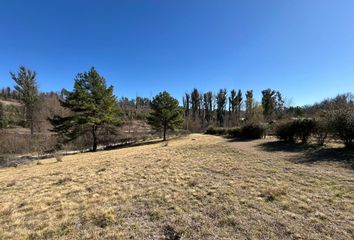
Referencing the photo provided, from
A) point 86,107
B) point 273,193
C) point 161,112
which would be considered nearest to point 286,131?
point 273,193

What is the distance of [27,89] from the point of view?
108ft

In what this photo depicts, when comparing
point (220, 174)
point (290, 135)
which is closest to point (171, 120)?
point (290, 135)

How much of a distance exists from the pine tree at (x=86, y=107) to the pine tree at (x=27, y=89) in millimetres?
17519

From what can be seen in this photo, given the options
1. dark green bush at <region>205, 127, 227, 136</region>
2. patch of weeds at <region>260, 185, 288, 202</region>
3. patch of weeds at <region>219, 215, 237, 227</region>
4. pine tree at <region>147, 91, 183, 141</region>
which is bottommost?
patch of weeds at <region>219, 215, 237, 227</region>

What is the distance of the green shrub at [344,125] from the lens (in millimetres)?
9219

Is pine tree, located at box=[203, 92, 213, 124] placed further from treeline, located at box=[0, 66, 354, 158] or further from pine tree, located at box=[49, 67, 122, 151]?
pine tree, located at box=[49, 67, 122, 151]

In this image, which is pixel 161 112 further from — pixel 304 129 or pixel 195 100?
pixel 195 100

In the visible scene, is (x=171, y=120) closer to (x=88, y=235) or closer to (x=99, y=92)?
(x=99, y=92)

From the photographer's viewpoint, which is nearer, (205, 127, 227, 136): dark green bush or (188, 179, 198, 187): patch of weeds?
(188, 179, 198, 187): patch of weeds

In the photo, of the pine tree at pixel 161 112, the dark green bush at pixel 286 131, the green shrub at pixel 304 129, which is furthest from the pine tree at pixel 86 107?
the green shrub at pixel 304 129

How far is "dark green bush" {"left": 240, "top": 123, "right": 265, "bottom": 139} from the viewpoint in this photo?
57.8 feet

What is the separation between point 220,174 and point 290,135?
9359mm

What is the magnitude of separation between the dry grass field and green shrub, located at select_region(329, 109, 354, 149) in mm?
2998

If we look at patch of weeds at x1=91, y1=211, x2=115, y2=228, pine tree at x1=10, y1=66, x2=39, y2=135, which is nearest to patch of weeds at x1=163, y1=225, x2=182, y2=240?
patch of weeds at x1=91, y1=211, x2=115, y2=228
